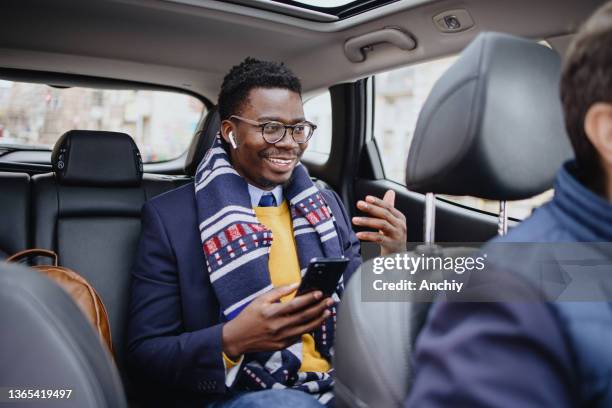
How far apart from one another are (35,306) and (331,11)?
1.78 meters

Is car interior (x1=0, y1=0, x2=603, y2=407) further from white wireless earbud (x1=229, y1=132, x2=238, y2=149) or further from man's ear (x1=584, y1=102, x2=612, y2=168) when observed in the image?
white wireless earbud (x1=229, y1=132, x2=238, y2=149)

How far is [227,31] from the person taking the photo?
2482mm

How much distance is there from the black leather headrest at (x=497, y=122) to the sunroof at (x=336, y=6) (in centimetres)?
131

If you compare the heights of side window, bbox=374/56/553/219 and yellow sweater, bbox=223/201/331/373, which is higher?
side window, bbox=374/56/553/219

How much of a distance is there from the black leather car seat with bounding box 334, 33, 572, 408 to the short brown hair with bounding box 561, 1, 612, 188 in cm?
10

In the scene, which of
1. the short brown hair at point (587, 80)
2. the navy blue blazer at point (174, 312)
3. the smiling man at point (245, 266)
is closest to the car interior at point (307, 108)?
the short brown hair at point (587, 80)

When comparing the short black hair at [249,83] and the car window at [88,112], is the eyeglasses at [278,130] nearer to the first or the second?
the short black hair at [249,83]

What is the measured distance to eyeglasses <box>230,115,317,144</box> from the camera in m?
1.77

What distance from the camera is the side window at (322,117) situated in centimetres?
302

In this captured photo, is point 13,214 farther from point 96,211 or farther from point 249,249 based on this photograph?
point 249,249

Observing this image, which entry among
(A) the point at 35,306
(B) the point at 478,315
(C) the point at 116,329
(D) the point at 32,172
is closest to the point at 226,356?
(C) the point at 116,329

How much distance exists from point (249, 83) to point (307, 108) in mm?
1228

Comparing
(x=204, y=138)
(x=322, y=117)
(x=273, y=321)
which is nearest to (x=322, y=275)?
(x=273, y=321)

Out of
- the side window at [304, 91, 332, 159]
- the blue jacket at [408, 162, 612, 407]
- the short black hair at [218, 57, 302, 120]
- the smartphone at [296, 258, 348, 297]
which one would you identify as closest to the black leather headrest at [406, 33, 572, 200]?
the blue jacket at [408, 162, 612, 407]
